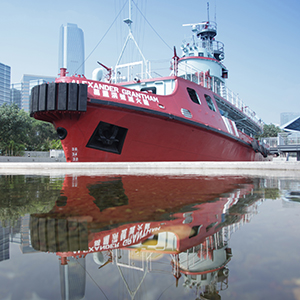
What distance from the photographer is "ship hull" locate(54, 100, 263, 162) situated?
29.2 feet

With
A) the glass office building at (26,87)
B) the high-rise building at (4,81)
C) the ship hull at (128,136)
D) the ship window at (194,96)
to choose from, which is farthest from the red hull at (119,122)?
the glass office building at (26,87)

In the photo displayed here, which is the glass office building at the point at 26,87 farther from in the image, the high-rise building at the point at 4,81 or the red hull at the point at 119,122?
the red hull at the point at 119,122

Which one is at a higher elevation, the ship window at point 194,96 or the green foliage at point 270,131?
the green foliage at point 270,131

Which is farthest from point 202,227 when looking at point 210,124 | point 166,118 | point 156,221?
point 210,124

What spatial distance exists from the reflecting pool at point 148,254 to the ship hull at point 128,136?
7.07m

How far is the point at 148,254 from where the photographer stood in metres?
1.10

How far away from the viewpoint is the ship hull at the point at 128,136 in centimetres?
891

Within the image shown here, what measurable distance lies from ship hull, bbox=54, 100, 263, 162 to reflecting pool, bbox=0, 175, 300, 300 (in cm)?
707

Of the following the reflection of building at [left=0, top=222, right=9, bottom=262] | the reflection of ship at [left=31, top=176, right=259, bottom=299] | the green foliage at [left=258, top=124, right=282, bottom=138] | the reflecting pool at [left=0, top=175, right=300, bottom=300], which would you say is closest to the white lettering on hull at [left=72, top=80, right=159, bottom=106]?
the reflection of ship at [left=31, top=176, right=259, bottom=299]

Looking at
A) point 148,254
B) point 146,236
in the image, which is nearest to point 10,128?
point 146,236

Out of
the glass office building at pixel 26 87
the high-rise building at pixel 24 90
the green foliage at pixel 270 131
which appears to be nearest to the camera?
the green foliage at pixel 270 131

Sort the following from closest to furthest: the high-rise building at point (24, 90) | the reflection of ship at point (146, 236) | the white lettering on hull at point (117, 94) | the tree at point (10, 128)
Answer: the reflection of ship at point (146, 236) < the white lettering on hull at point (117, 94) < the tree at point (10, 128) < the high-rise building at point (24, 90)

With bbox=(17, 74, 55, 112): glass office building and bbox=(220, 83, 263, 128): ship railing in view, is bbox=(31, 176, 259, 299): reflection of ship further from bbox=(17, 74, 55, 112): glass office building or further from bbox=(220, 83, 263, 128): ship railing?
bbox=(17, 74, 55, 112): glass office building

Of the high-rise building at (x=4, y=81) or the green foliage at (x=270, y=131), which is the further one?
the high-rise building at (x=4, y=81)
